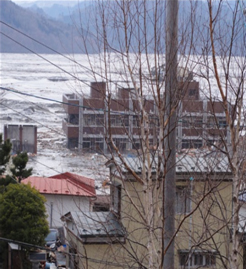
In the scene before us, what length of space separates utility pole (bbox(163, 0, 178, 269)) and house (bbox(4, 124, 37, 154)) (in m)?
17.7

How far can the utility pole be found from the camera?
Answer: 2.96 m

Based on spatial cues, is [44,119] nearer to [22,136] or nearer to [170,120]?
[22,136]

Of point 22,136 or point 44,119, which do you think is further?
point 44,119

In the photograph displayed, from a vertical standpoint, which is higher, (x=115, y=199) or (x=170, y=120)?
(x=170, y=120)

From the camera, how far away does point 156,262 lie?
300cm

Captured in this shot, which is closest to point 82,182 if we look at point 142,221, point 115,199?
point 115,199

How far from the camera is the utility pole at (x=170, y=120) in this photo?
2.96 metres

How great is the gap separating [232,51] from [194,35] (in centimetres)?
23

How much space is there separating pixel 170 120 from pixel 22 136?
18.8 metres

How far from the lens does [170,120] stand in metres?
2.99

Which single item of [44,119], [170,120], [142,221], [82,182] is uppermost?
[44,119]

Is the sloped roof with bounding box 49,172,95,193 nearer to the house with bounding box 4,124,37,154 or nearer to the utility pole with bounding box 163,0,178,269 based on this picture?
the utility pole with bounding box 163,0,178,269

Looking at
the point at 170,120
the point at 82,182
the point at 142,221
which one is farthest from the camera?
the point at 82,182

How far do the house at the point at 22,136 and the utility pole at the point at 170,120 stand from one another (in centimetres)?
1772
